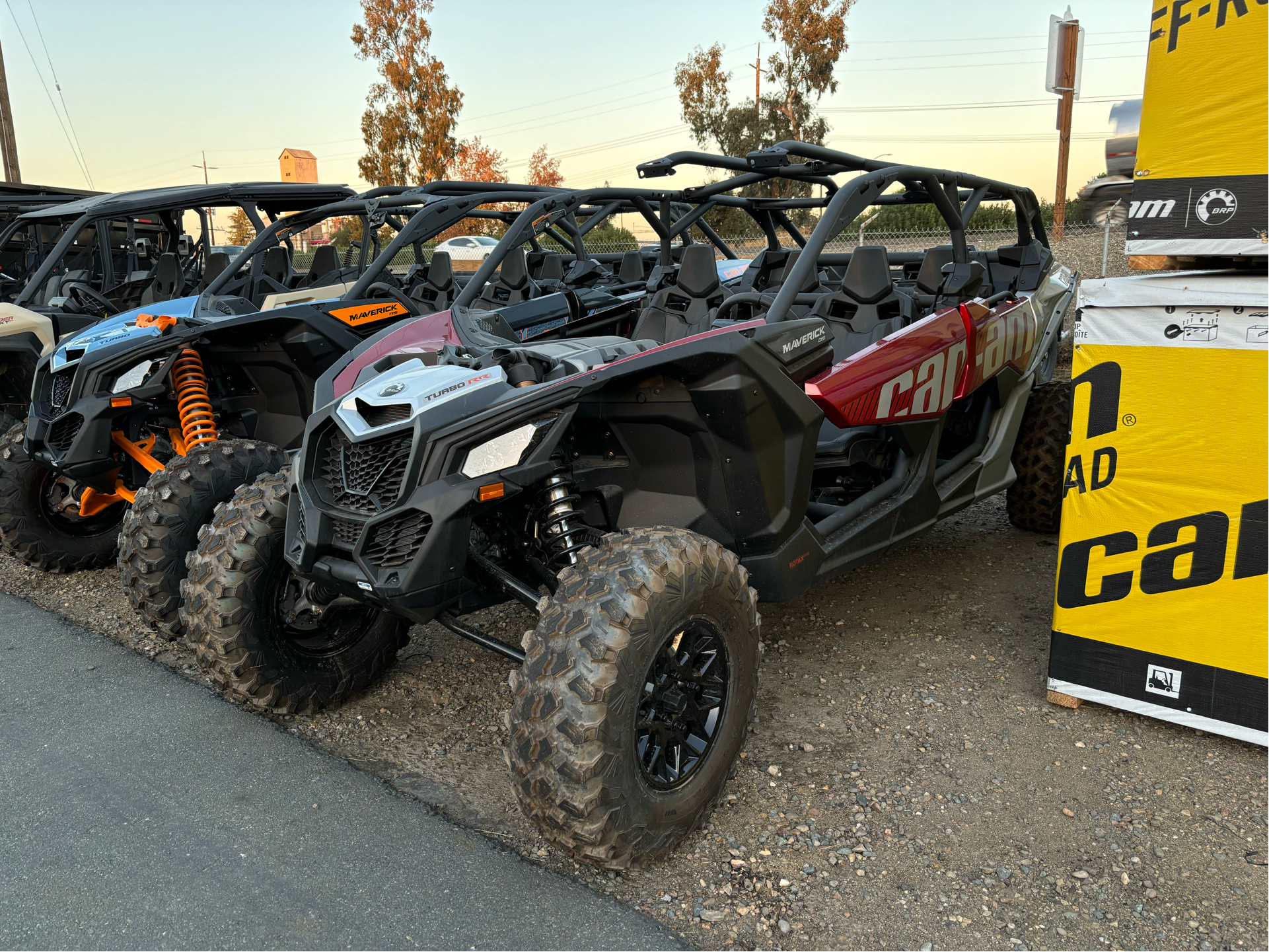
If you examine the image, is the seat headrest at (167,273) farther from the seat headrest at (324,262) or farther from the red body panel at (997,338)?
the red body panel at (997,338)

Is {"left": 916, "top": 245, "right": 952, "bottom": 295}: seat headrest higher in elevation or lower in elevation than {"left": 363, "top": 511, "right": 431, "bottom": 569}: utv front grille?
higher

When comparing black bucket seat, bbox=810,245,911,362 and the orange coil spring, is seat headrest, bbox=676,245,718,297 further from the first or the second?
the orange coil spring

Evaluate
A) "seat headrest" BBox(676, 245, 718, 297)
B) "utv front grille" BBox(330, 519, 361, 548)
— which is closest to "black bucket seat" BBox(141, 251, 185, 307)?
"seat headrest" BBox(676, 245, 718, 297)

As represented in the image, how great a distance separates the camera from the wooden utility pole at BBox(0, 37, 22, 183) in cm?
2027

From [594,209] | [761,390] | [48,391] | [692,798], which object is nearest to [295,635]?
[692,798]

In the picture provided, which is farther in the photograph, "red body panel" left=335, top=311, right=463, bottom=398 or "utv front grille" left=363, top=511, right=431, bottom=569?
"red body panel" left=335, top=311, right=463, bottom=398

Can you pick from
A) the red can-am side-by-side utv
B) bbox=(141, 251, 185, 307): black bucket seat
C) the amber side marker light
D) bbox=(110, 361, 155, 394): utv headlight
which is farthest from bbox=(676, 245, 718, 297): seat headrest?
bbox=(141, 251, 185, 307): black bucket seat

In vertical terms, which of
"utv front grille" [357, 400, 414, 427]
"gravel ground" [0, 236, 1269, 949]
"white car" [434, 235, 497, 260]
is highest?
"utv front grille" [357, 400, 414, 427]

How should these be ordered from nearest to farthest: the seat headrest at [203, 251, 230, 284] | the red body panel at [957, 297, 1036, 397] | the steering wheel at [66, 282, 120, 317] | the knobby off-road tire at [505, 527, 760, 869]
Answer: the knobby off-road tire at [505, 527, 760, 869] → the red body panel at [957, 297, 1036, 397] → the steering wheel at [66, 282, 120, 317] → the seat headrest at [203, 251, 230, 284]

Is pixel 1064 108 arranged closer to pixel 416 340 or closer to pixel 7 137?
pixel 416 340

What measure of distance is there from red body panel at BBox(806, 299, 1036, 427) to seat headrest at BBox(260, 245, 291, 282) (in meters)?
5.41

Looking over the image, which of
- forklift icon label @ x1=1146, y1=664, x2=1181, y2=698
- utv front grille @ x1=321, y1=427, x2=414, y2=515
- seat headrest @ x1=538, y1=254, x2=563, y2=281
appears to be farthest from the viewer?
seat headrest @ x1=538, y1=254, x2=563, y2=281

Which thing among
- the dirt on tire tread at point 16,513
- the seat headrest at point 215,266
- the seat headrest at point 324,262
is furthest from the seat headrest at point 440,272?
the seat headrest at point 215,266

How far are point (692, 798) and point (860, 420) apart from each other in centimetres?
159
